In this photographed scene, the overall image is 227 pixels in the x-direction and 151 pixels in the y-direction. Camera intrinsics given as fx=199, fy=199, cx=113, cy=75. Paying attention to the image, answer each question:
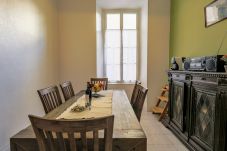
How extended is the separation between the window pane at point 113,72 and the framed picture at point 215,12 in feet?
9.66

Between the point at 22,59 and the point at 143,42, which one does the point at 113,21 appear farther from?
the point at 22,59

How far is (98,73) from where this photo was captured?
506cm

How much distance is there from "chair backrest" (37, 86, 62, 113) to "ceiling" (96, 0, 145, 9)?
3289mm

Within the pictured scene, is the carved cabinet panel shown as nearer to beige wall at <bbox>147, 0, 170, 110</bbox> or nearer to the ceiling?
beige wall at <bbox>147, 0, 170, 110</bbox>

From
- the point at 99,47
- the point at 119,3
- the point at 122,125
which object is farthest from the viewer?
the point at 99,47

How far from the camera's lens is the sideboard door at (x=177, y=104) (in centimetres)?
280

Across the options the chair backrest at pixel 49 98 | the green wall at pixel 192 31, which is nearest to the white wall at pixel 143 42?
the green wall at pixel 192 31

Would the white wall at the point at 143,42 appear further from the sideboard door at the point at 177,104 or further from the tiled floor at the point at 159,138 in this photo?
the sideboard door at the point at 177,104

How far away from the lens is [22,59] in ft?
10.1

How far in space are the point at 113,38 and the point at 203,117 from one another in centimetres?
372

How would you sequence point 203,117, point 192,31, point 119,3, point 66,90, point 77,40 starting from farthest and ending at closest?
1. point 119,3
2. point 77,40
3. point 192,31
4. point 66,90
5. point 203,117

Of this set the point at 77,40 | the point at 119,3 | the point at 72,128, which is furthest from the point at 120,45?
the point at 72,128

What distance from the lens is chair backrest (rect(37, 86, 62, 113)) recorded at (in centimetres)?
196

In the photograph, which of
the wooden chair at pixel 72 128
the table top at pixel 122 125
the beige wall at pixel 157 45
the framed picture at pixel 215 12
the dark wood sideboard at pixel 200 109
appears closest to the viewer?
the wooden chair at pixel 72 128
